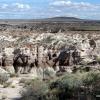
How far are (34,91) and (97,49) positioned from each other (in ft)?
66.0

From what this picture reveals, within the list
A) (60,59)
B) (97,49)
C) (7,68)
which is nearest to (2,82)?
(7,68)

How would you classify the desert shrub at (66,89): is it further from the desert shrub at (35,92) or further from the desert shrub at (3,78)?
the desert shrub at (3,78)

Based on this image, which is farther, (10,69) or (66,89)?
(10,69)

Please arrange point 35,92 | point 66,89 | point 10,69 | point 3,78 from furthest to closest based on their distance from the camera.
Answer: point 10,69 → point 3,78 → point 66,89 → point 35,92

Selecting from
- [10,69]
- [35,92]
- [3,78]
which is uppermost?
[35,92]

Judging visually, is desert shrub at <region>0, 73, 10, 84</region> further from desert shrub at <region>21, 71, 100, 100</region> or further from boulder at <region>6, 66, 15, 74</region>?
desert shrub at <region>21, 71, 100, 100</region>

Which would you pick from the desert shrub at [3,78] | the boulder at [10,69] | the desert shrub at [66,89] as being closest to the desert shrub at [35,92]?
the desert shrub at [66,89]

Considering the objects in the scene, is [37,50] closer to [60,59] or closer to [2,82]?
[60,59]

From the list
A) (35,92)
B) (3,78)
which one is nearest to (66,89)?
(35,92)

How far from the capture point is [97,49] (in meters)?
43.4

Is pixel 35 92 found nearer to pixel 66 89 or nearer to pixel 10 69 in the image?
pixel 66 89

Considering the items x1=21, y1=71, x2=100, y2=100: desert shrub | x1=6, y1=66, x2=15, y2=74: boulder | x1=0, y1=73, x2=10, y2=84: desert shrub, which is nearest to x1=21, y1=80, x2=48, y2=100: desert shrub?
x1=21, y1=71, x2=100, y2=100: desert shrub

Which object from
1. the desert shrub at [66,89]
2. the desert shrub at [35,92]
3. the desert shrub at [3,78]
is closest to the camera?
the desert shrub at [35,92]

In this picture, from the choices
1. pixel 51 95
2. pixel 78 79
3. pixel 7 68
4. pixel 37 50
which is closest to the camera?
pixel 51 95
